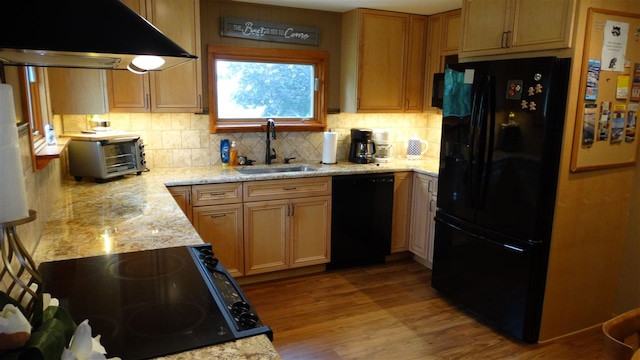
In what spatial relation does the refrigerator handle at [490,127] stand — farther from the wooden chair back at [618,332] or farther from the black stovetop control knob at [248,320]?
the black stovetop control knob at [248,320]

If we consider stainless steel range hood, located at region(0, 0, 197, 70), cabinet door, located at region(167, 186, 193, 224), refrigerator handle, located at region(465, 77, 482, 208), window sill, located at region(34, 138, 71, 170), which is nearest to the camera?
stainless steel range hood, located at region(0, 0, 197, 70)

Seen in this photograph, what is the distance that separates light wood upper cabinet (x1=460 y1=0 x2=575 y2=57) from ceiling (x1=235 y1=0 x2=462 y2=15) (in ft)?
2.29

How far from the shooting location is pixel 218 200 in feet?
10.7

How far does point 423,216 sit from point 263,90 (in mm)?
1774

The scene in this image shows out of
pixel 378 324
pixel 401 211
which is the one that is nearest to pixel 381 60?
pixel 401 211

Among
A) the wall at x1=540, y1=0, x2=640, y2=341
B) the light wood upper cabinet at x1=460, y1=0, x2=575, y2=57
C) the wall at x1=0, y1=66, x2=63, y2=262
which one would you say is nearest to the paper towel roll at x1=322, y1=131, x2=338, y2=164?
the light wood upper cabinet at x1=460, y1=0, x2=575, y2=57

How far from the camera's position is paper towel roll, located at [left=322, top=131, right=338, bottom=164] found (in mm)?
3934

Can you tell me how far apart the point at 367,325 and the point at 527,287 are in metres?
1.03

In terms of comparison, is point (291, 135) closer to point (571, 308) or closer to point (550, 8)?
point (550, 8)

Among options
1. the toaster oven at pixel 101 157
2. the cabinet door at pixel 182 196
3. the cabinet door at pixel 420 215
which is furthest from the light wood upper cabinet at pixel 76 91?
the cabinet door at pixel 420 215

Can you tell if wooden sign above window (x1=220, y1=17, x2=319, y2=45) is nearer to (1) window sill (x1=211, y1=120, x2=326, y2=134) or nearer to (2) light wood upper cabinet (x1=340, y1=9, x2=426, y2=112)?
(2) light wood upper cabinet (x1=340, y1=9, x2=426, y2=112)

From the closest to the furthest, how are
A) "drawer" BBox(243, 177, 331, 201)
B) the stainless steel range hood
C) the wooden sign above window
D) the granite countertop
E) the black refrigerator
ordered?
the stainless steel range hood, the granite countertop, the black refrigerator, "drawer" BBox(243, 177, 331, 201), the wooden sign above window

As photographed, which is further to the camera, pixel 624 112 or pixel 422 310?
pixel 422 310

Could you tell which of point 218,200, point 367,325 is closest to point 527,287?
point 367,325
